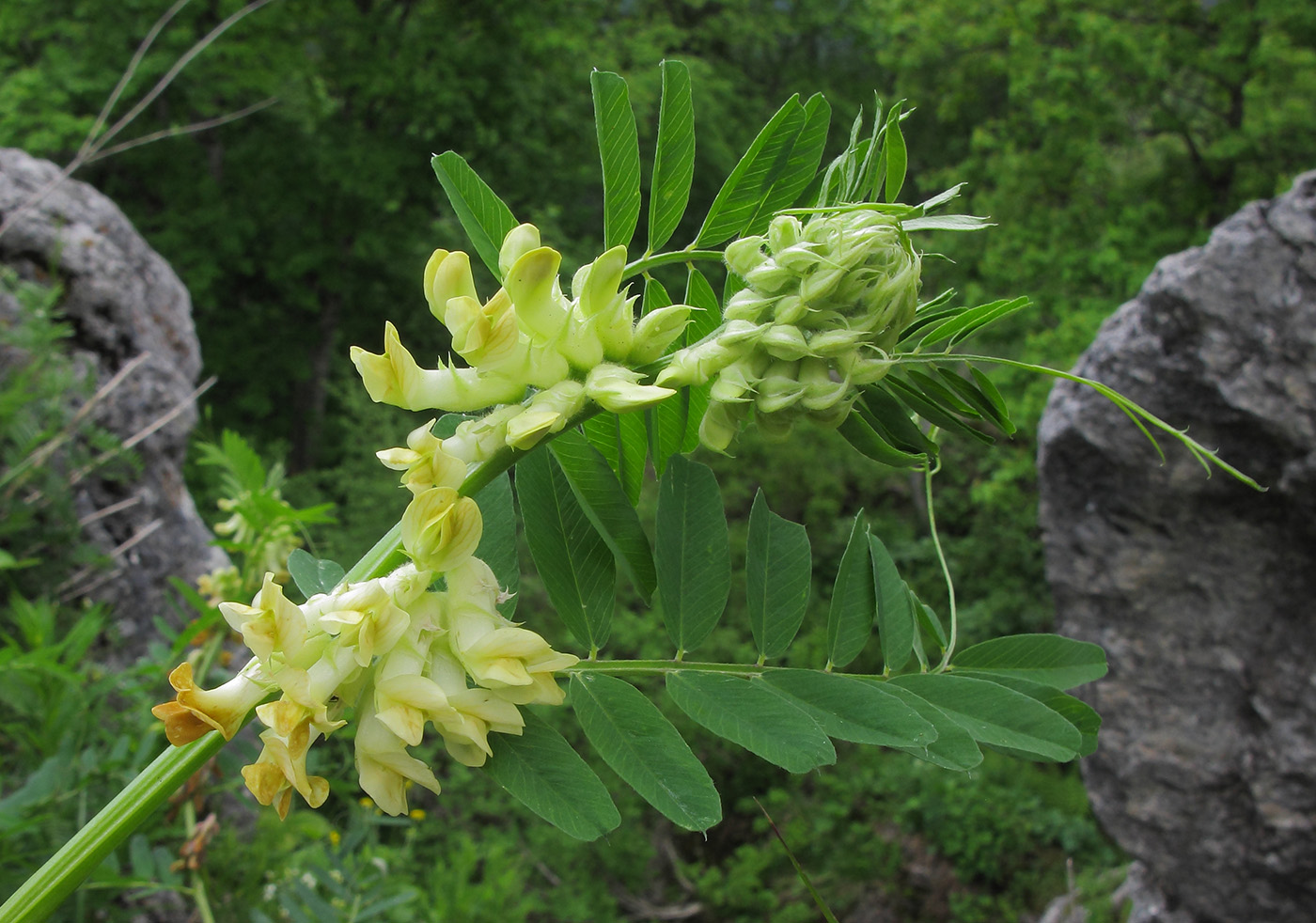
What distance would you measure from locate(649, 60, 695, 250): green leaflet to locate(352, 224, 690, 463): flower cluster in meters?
0.21

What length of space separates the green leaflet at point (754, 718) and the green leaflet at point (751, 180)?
34 centimetres

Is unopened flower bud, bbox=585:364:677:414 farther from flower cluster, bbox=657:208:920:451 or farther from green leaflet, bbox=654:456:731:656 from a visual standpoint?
green leaflet, bbox=654:456:731:656

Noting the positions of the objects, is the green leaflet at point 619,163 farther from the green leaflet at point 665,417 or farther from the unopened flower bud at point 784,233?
the unopened flower bud at point 784,233

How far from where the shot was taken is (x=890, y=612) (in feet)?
2.59

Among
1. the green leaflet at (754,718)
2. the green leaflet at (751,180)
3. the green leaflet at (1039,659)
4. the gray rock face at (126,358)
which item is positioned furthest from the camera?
A: the gray rock face at (126,358)

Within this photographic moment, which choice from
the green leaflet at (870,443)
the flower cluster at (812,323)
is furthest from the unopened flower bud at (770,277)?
the green leaflet at (870,443)

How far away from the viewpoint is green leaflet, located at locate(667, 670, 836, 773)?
1.93ft

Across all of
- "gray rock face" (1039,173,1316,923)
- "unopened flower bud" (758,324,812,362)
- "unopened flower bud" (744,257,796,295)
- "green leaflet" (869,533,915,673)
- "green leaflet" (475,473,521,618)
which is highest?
"unopened flower bud" (744,257,796,295)

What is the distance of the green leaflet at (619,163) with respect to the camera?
0.70 metres

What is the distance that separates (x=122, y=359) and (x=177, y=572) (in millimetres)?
754

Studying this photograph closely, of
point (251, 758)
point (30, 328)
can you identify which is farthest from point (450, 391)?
point (30, 328)

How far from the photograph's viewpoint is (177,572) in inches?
95.6

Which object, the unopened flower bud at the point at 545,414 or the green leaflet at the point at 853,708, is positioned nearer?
the unopened flower bud at the point at 545,414

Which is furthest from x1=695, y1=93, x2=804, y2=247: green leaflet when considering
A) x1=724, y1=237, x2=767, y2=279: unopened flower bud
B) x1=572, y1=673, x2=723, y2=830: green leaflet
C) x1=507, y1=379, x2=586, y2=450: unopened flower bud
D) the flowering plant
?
x1=572, y1=673, x2=723, y2=830: green leaflet
